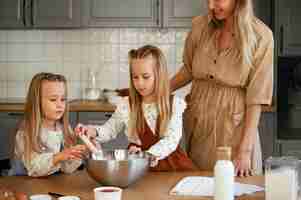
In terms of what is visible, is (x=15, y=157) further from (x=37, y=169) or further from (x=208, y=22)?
(x=208, y=22)

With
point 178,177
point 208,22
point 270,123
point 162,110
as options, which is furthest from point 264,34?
point 270,123

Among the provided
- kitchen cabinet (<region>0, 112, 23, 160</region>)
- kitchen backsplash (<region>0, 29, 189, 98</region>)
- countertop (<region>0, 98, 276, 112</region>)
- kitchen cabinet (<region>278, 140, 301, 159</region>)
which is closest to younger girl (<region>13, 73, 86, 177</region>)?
countertop (<region>0, 98, 276, 112</region>)

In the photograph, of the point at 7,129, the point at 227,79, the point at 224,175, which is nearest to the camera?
the point at 224,175

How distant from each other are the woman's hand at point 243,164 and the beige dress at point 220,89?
0.67 ft

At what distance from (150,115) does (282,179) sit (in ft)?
2.51

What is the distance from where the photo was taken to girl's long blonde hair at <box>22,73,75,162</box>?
6.50 ft

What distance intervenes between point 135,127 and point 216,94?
45cm

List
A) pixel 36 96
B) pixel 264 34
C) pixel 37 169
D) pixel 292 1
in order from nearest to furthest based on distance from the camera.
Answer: pixel 37 169 < pixel 36 96 < pixel 264 34 < pixel 292 1

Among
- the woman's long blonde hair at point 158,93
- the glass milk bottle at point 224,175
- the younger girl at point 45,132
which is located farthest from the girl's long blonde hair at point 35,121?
the glass milk bottle at point 224,175

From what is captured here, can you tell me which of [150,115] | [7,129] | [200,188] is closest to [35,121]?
[150,115]

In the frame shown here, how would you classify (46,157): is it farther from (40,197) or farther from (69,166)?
(40,197)

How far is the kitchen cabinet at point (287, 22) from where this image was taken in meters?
3.81

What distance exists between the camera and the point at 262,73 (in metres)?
2.26

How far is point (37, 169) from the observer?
1.92 metres
